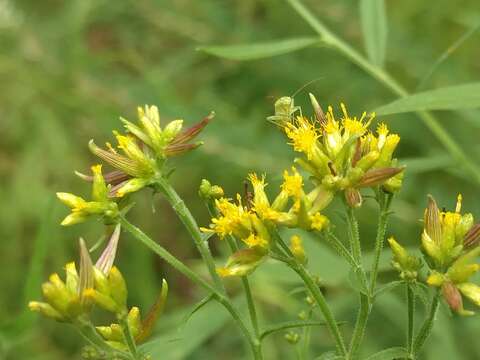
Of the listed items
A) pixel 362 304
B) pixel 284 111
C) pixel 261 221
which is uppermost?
pixel 284 111

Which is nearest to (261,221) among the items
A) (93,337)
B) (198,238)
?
(198,238)

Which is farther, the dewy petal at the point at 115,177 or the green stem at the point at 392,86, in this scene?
the green stem at the point at 392,86

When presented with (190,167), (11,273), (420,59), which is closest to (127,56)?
(190,167)

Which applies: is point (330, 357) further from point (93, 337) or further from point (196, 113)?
point (196, 113)

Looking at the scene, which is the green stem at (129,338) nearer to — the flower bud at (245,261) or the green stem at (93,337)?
the green stem at (93,337)

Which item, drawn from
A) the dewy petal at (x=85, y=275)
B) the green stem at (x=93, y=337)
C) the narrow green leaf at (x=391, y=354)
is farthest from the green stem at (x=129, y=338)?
the narrow green leaf at (x=391, y=354)

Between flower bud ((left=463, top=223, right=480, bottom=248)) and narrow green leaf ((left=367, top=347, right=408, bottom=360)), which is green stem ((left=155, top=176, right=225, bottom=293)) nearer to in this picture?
narrow green leaf ((left=367, top=347, right=408, bottom=360))

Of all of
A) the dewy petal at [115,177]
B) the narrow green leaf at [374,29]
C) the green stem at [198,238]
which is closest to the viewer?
the green stem at [198,238]
